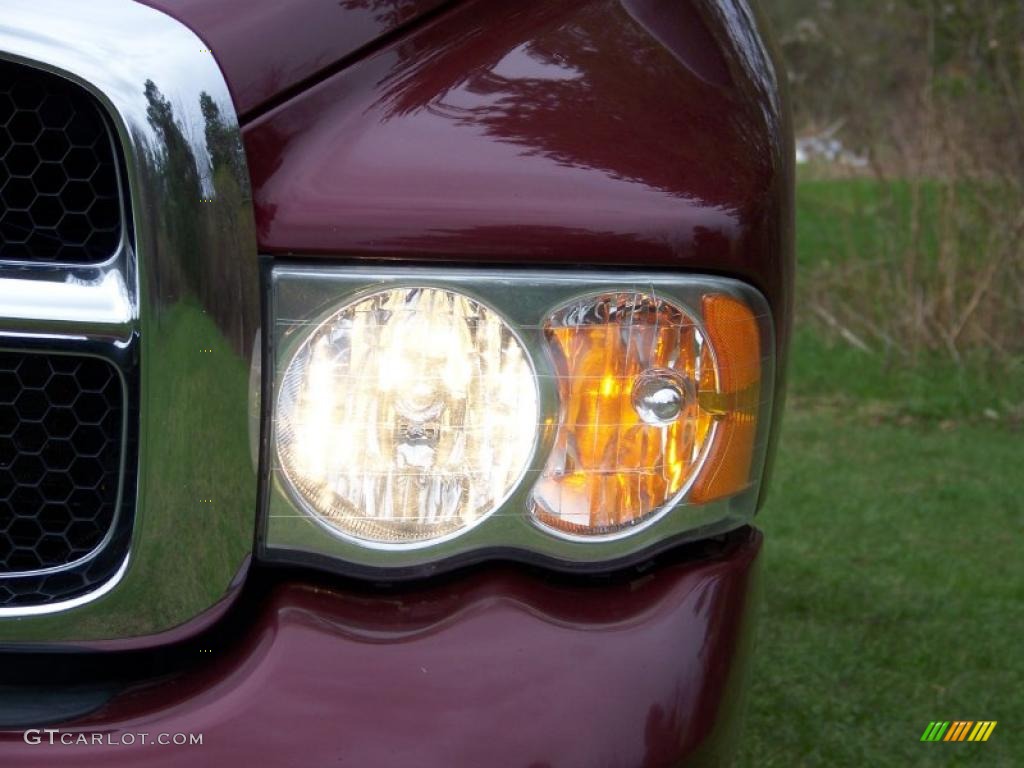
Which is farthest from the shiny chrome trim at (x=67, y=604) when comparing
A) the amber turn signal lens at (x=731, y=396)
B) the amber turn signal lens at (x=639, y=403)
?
the amber turn signal lens at (x=731, y=396)

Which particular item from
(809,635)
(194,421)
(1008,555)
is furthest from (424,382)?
(1008,555)

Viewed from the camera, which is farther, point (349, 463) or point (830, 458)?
point (830, 458)

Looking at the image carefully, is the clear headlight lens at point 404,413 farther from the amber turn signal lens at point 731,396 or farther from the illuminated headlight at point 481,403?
the amber turn signal lens at point 731,396

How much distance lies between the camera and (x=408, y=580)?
1.22 meters

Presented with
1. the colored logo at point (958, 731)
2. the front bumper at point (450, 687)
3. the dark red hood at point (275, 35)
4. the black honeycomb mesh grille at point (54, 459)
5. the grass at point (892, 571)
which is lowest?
the grass at point (892, 571)

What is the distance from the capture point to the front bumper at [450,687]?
3.58 ft

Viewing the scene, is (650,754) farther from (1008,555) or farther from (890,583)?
(1008,555)

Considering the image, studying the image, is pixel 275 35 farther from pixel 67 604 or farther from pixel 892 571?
pixel 892 571

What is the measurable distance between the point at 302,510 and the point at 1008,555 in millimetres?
3471

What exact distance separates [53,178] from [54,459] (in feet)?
0.87

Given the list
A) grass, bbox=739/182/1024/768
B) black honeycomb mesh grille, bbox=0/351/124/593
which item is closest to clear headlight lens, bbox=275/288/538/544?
black honeycomb mesh grille, bbox=0/351/124/593

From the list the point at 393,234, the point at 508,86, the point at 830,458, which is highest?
the point at 508,86

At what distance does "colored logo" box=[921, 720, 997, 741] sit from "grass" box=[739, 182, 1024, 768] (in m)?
0.02

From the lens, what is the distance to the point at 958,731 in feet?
9.32
